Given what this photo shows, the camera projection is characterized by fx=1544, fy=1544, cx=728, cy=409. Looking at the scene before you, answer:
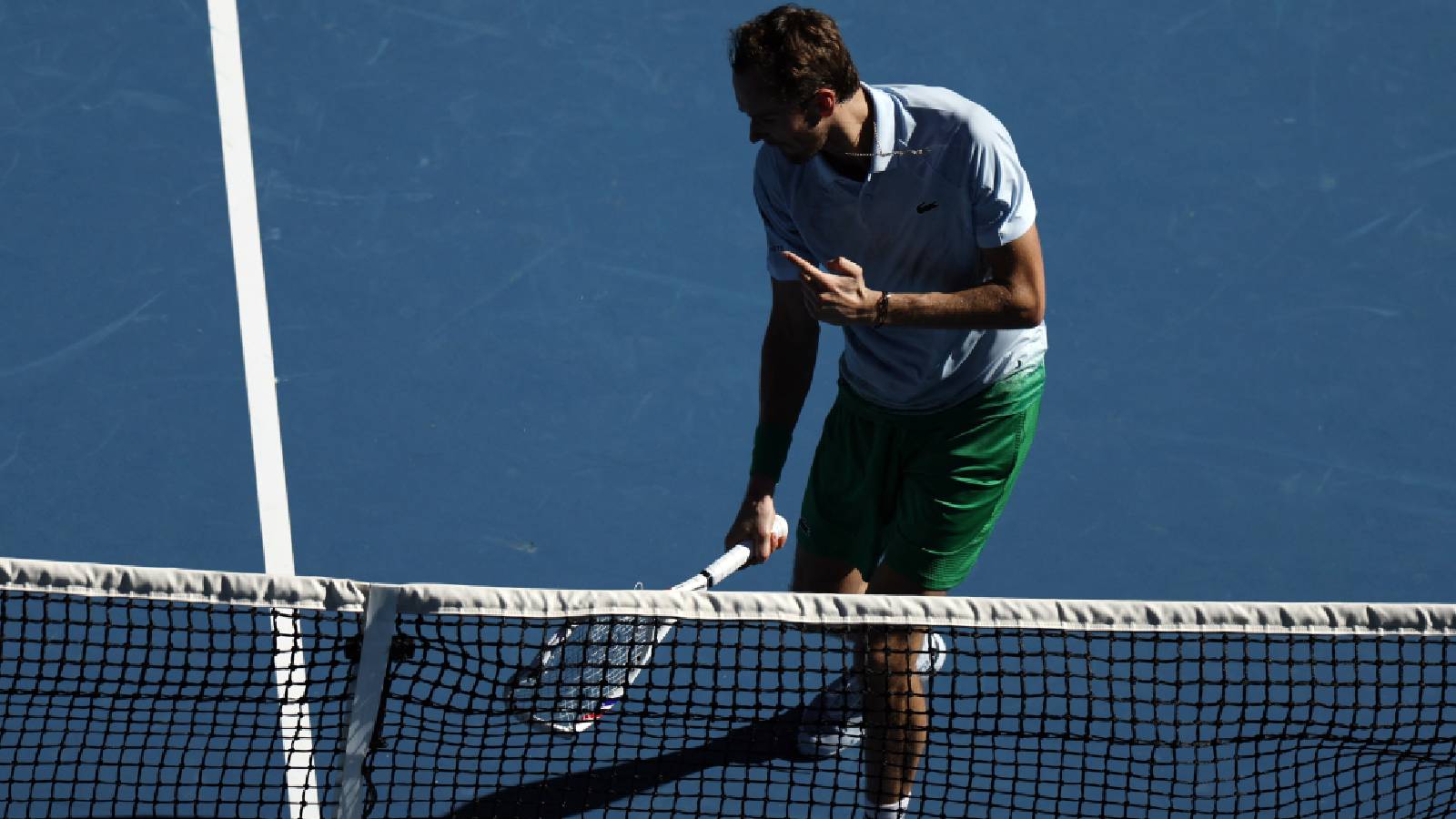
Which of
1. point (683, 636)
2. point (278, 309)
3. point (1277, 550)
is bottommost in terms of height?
point (683, 636)

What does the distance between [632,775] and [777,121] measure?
76.1 inches

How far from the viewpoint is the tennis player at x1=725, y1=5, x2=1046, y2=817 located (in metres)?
3.38

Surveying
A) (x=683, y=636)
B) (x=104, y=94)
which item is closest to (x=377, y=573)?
(x=683, y=636)

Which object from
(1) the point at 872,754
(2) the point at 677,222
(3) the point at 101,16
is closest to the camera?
(1) the point at 872,754

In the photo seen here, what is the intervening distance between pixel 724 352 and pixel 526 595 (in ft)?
8.24

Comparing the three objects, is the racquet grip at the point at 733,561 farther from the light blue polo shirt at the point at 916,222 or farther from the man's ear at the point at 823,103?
the man's ear at the point at 823,103

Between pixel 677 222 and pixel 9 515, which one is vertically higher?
pixel 677 222

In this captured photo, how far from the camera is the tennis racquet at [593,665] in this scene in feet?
11.7

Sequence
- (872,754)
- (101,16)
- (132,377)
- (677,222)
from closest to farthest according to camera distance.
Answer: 1. (872,754)
2. (132,377)
3. (677,222)
4. (101,16)

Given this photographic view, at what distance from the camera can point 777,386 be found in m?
4.09

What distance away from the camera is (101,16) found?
248 inches

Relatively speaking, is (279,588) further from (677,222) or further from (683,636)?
(677,222)

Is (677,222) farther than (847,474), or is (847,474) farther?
(677,222)

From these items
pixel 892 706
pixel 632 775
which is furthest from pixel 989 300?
pixel 632 775
